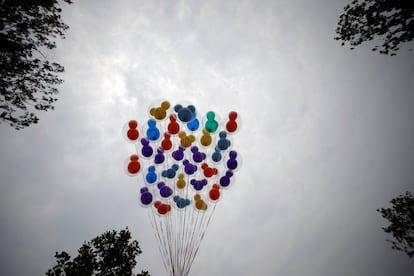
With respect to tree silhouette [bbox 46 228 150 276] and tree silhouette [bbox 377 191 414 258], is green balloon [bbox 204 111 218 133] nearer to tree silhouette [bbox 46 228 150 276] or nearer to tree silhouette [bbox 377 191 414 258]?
tree silhouette [bbox 46 228 150 276]

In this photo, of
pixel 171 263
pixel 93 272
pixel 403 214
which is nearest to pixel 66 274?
pixel 93 272

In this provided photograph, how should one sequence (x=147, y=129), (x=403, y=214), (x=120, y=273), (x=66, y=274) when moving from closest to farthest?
1. (x=147, y=129)
2. (x=66, y=274)
3. (x=120, y=273)
4. (x=403, y=214)

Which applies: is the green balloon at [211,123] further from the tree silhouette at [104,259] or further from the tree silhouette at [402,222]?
the tree silhouette at [402,222]

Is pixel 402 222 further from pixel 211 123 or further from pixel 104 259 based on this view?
pixel 104 259

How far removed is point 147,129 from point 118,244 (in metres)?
5.76

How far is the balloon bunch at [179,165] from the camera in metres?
4.90

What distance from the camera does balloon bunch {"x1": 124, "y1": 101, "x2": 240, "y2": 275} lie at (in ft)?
16.1

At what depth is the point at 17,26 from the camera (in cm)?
418

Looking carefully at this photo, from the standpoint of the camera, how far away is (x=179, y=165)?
18.6 ft

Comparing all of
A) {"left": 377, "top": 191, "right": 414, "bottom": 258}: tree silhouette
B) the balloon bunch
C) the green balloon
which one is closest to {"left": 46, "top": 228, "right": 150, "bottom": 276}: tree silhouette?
the balloon bunch

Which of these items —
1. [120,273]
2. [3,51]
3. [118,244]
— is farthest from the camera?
[118,244]

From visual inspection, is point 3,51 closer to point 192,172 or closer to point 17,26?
point 17,26

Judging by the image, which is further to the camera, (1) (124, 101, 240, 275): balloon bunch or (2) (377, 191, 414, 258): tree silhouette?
(2) (377, 191, 414, 258): tree silhouette

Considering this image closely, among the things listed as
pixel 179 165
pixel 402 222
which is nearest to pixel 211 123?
pixel 179 165
